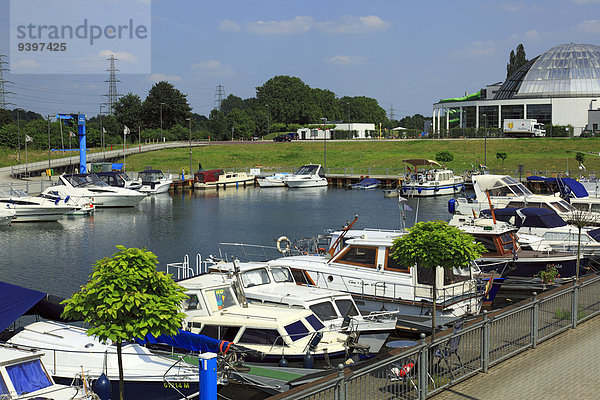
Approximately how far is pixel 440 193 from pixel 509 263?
1887 inches

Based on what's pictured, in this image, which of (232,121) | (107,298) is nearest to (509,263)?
(107,298)

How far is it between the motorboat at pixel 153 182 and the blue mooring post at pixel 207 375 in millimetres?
69121

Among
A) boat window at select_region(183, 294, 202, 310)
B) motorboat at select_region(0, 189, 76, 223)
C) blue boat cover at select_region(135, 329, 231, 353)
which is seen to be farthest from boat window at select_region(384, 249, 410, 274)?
motorboat at select_region(0, 189, 76, 223)

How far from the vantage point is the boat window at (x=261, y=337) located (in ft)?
58.0

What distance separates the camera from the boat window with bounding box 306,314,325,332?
60.2 feet

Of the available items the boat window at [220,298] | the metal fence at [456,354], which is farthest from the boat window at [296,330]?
the metal fence at [456,354]

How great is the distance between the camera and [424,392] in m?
13.3

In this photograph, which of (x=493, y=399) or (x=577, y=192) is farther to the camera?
(x=577, y=192)

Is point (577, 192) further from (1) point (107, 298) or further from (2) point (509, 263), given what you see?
(1) point (107, 298)

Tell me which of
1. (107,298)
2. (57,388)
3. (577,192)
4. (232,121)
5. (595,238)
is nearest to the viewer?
(107,298)

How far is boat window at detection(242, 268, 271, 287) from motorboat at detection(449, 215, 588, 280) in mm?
10497

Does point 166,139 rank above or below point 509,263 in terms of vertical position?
above

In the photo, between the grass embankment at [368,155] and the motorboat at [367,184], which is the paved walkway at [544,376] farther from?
the grass embankment at [368,155]

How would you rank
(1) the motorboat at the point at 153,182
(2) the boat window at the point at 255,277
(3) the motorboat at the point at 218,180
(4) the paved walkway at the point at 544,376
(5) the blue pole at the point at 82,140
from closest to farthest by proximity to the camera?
(4) the paved walkway at the point at 544,376
(2) the boat window at the point at 255,277
(1) the motorboat at the point at 153,182
(5) the blue pole at the point at 82,140
(3) the motorboat at the point at 218,180
